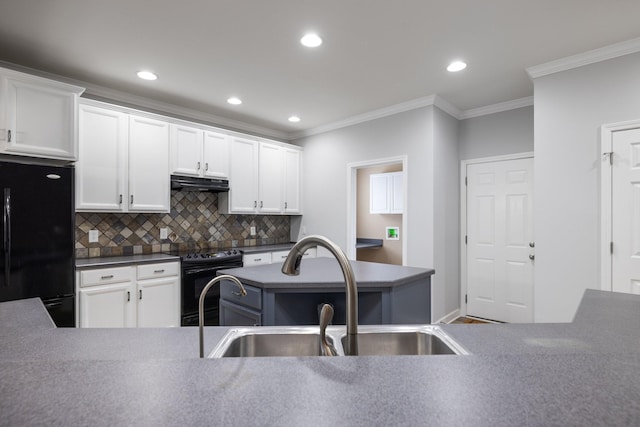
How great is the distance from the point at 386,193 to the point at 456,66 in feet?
9.21

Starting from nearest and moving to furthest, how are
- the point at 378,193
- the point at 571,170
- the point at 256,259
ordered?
1. the point at 571,170
2. the point at 256,259
3. the point at 378,193

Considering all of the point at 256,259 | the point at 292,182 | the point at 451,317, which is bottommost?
the point at 451,317

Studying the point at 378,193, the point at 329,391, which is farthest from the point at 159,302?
the point at 378,193

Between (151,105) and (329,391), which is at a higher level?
(151,105)

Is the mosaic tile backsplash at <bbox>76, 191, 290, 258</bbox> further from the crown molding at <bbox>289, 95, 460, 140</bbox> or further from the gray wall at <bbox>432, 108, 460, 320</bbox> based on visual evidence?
the gray wall at <bbox>432, 108, 460, 320</bbox>

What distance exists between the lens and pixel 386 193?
5.57 meters

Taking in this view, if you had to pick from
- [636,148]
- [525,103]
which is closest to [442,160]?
[525,103]

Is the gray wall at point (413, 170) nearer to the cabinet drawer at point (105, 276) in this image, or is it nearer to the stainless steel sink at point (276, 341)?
the cabinet drawer at point (105, 276)

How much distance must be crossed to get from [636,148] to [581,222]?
25.5 inches

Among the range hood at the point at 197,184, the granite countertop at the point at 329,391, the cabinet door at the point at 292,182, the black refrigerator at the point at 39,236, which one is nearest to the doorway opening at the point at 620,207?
the granite countertop at the point at 329,391

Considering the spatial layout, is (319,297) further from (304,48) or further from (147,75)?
(147,75)

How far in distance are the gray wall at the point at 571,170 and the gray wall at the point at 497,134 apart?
802mm

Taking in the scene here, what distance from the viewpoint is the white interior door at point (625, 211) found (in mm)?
2496

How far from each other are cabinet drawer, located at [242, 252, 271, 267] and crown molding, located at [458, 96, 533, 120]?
9.75 ft
